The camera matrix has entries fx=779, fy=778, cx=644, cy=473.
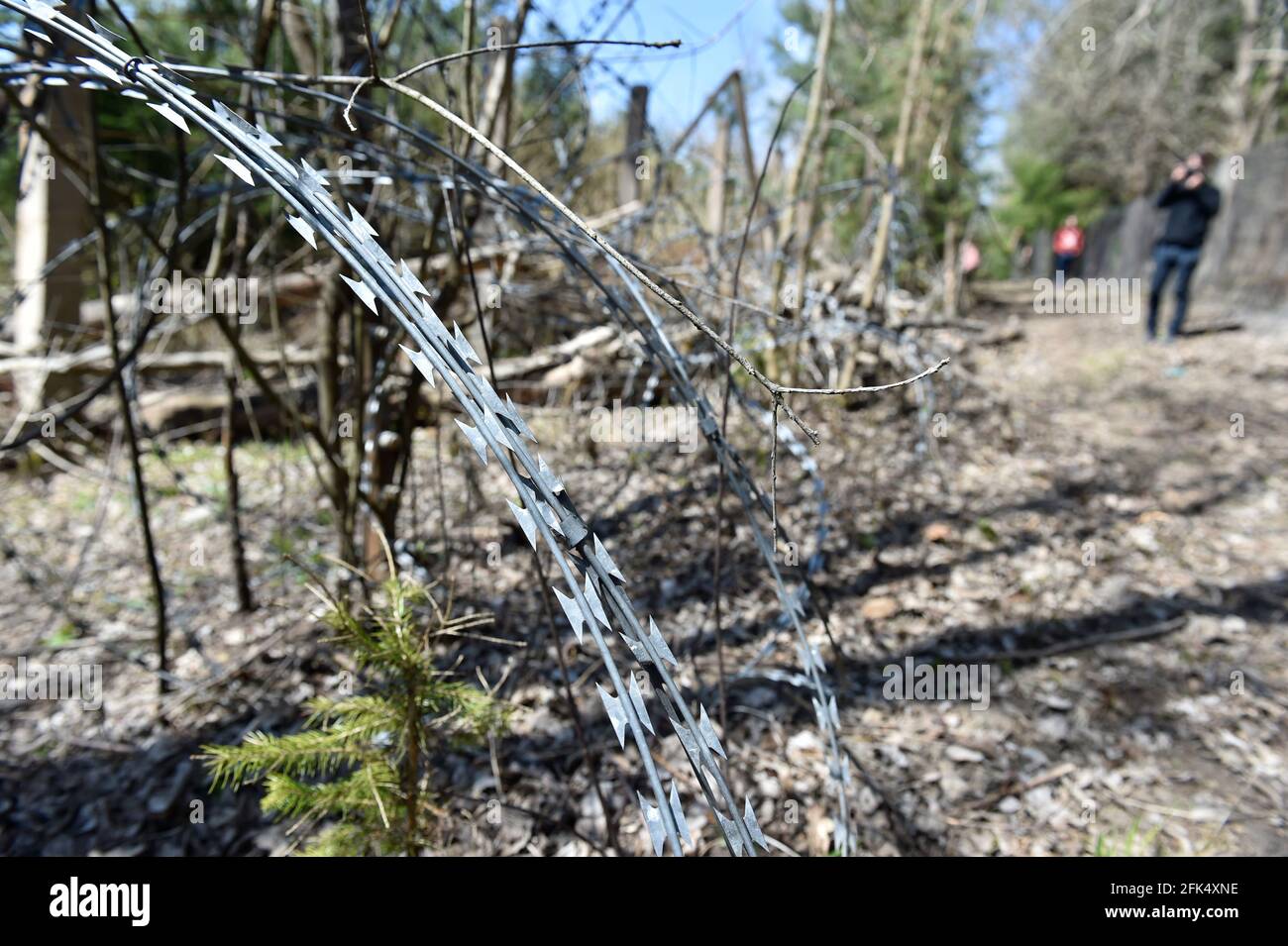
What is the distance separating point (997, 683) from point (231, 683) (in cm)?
249

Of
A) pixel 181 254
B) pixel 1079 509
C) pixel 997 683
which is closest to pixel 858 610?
pixel 997 683

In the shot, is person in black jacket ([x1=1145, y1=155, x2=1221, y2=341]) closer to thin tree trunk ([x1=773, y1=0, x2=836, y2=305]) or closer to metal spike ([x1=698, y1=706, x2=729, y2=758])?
thin tree trunk ([x1=773, y1=0, x2=836, y2=305])

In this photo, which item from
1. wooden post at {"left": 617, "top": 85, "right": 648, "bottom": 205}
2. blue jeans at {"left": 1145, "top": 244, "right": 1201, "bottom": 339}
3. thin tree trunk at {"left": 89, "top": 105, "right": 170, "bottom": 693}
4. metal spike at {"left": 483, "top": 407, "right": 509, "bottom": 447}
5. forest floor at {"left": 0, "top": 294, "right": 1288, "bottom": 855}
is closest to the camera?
metal spike at {"left": 483, "top": 407, "right": 509, "bottom": 447}

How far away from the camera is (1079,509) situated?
12.9 feet

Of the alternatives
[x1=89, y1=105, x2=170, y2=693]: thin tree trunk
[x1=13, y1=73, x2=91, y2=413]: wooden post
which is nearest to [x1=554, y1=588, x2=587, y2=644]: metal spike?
[x1=89, y1=105, x2=170, y2=693]: thin tree trunk

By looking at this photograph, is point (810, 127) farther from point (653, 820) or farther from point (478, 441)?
A: point (653, 820)

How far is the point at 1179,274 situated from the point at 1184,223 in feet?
1.74

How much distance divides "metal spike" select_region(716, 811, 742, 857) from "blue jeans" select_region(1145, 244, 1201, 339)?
913cm

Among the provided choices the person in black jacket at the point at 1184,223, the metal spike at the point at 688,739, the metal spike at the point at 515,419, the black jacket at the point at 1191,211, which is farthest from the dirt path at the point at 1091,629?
the black jacket at the point at 1191,211

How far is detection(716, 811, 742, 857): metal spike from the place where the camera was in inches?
29.2

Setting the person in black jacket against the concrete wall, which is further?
the concrete wall

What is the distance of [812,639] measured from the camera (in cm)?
273
